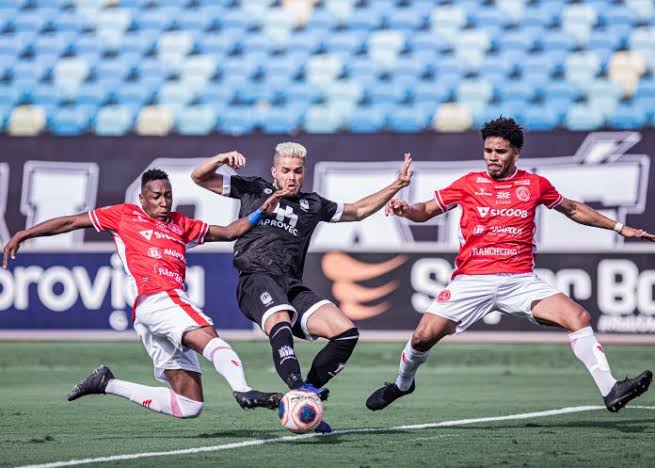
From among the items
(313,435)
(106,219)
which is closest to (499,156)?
(313,435)

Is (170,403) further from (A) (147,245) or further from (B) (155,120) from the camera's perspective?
(B) (155,120)

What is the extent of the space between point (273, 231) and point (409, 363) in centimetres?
145

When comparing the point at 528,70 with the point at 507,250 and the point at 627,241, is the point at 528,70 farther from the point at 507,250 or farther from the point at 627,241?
the point at 507,250

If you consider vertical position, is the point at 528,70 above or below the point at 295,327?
above

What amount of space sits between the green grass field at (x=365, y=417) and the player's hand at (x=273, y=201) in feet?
5.21

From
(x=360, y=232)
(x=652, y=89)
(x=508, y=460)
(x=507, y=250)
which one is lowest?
(x=508, y=460)

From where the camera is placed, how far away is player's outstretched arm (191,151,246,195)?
25.6 ft

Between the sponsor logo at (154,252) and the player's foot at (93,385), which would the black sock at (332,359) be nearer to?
the sponsor logo at (154,252)

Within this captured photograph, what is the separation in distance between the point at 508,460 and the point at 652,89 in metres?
12.0

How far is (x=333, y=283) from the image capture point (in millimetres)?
14500

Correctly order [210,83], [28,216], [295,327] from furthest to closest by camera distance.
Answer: [210,83] → [28,216] → [295,327]

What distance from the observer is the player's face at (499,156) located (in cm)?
823

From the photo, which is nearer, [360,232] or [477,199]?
[477,199]

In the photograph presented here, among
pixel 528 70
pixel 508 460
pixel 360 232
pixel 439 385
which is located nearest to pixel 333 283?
pixel 360 232
